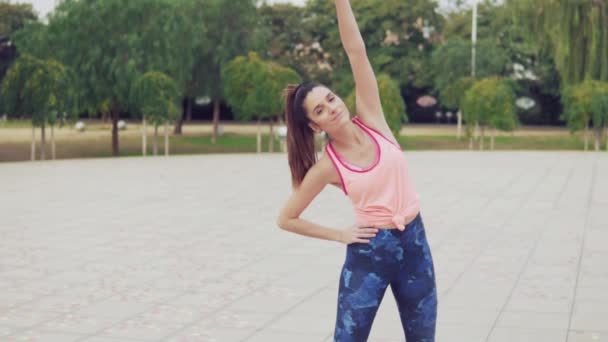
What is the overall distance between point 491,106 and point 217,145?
10696 mm

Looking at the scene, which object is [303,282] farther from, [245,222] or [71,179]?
[71,179]

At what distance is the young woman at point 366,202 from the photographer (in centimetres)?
366

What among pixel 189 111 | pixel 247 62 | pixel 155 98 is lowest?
pixel 189 111

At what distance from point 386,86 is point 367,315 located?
2882 cm

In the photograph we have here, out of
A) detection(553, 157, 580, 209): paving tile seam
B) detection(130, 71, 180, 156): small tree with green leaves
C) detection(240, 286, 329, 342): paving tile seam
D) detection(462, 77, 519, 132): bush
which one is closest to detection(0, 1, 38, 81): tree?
detection(130, 71, 180, 156): small tree with green leaves

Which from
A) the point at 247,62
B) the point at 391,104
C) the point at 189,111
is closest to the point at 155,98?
the point at 247,62

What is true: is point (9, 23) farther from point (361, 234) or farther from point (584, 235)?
point (361, 234)

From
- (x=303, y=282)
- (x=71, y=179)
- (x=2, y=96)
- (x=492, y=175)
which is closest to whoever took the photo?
(x=303, y=282)

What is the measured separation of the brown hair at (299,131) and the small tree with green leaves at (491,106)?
29.3m

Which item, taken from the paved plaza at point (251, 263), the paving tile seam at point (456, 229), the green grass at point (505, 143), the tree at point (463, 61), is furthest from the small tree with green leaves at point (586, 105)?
the paved plaza at point (251, 263)

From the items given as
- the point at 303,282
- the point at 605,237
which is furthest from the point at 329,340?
the point at 605,237

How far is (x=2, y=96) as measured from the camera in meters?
26.3

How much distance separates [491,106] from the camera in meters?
32.6

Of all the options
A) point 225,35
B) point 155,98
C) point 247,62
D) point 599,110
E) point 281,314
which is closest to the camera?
point 281,314
